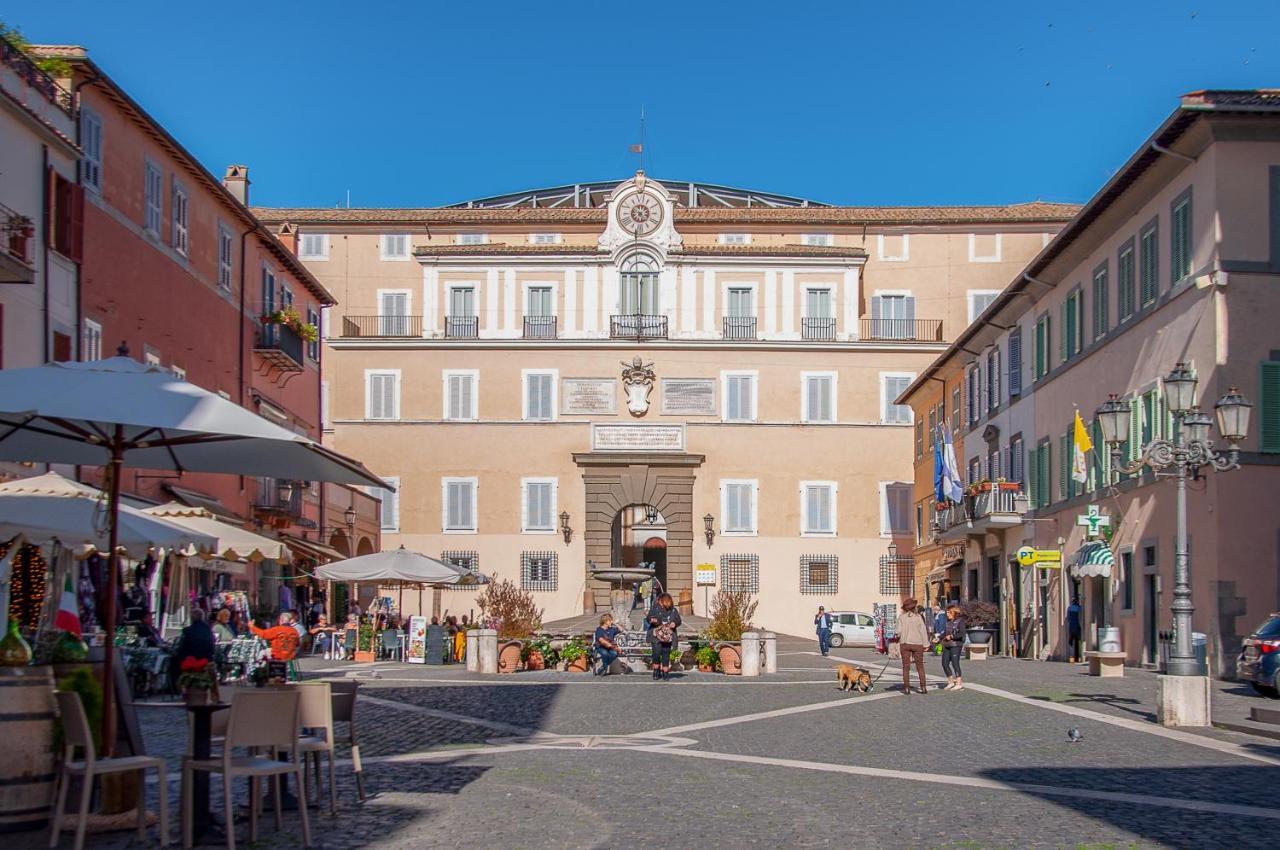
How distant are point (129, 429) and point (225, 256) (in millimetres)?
27105

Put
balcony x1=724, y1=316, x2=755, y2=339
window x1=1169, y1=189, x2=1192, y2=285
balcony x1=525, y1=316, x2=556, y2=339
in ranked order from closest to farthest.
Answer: window x1=1169, y1=189, x2=1192, y2=285 → balcony x1=724, y1=316, x2=755, y2=339 → balcony x1=525, y1=316, x2=556, y2=339

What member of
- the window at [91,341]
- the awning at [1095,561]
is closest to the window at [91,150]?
the window at [91,341]

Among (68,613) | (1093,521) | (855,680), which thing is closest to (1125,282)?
(1093,521)

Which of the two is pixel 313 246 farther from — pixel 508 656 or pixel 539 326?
pixel 508 656

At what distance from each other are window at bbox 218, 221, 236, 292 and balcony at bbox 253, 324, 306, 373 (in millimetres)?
2565

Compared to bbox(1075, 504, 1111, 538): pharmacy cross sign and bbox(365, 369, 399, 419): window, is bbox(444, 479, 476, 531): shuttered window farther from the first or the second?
bbox(1075, 504, 1111, 538): pharmacy cross sign

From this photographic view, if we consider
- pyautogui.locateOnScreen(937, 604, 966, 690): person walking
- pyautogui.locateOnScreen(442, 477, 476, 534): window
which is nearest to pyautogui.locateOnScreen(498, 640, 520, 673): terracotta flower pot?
pyautogui.locateOnScreen(937, 604, 966, 690): person walking

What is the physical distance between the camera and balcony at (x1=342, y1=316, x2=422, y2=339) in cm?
6034

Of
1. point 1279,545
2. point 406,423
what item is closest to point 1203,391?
point 1279,545

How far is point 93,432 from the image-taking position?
10.5 meters

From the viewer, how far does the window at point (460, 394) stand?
5778cm

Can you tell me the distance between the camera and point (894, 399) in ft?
190

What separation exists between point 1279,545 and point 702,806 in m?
18.8

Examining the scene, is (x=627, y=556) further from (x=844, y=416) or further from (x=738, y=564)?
(x=844, y=416)
